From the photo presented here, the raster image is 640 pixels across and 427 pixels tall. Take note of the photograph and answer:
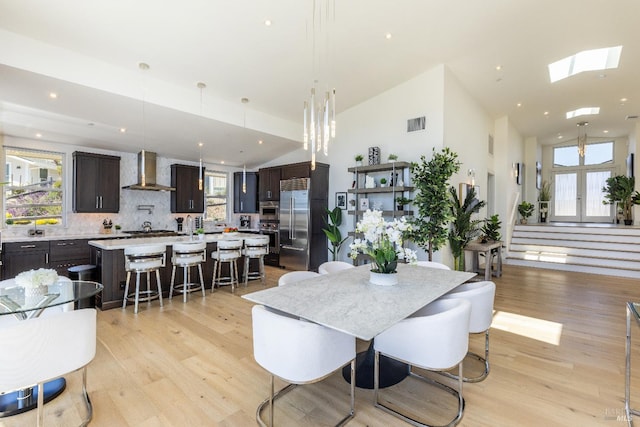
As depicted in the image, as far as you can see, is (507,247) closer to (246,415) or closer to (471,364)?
(471,364)

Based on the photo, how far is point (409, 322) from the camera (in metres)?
2.01

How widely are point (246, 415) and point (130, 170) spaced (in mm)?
6494

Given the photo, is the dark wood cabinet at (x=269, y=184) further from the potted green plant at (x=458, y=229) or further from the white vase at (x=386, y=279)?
the white vase at (x=386, y=279)

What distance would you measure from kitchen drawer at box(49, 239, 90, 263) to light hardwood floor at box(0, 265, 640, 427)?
7.25 ft

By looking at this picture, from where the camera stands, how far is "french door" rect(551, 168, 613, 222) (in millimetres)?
11500

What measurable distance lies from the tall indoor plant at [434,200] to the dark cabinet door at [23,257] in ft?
20.9

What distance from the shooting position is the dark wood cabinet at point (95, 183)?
5.88 meters

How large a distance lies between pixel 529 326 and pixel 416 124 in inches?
Answer: 150

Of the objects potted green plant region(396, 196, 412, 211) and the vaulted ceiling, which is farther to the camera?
potted green plant region(396, 196, 412, 211)

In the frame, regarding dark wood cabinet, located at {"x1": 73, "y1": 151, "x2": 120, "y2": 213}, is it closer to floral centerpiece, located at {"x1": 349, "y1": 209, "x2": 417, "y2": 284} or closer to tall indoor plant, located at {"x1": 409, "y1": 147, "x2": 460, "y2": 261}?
floral centerpiece, located at {"x1": 349, "y1": 209, "x2": 417, "y2": 284}

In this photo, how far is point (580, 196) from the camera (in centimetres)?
1193

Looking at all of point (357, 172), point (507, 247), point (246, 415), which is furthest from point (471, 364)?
point (507, 247)

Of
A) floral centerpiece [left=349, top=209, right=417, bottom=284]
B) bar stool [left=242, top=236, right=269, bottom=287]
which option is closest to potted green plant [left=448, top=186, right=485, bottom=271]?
bar stool [left=242, top=236, right=269, bottom=287]

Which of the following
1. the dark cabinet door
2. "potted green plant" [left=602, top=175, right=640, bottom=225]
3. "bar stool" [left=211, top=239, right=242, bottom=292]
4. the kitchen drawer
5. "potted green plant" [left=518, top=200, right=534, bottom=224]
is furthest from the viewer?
"potted green plant" [left=518, top=200, right=534, bottom=224]
